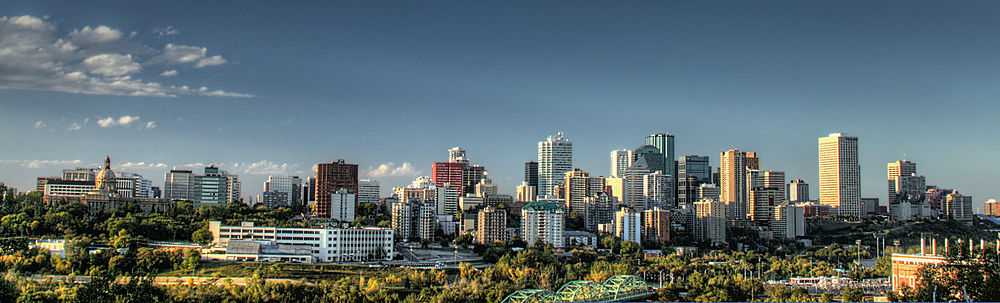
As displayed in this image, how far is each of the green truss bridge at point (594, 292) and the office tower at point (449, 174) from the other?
17246 millimetres

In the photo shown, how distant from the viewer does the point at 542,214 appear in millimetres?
20141

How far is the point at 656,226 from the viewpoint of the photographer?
2175 centimetres

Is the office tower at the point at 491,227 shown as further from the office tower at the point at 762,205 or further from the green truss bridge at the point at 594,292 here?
the office tower at the point at 762,205

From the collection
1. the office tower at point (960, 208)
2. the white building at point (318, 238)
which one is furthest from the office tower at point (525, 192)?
the white building at point (318, 238)

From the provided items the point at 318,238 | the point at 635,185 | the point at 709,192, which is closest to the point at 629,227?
the point at 318,238

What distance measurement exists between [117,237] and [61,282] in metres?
3.24

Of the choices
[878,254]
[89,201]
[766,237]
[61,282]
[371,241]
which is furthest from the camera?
[766,237]

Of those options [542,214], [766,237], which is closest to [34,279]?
[542,214]

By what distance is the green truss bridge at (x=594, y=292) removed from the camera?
37.1 ft

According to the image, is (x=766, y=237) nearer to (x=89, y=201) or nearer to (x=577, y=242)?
(x=577, y=242)

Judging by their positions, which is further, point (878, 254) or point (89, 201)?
point (878, 254)

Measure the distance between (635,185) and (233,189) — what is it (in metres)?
13.4

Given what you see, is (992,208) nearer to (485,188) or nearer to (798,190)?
(798,190)

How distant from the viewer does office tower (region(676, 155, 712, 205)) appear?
1294 inches
